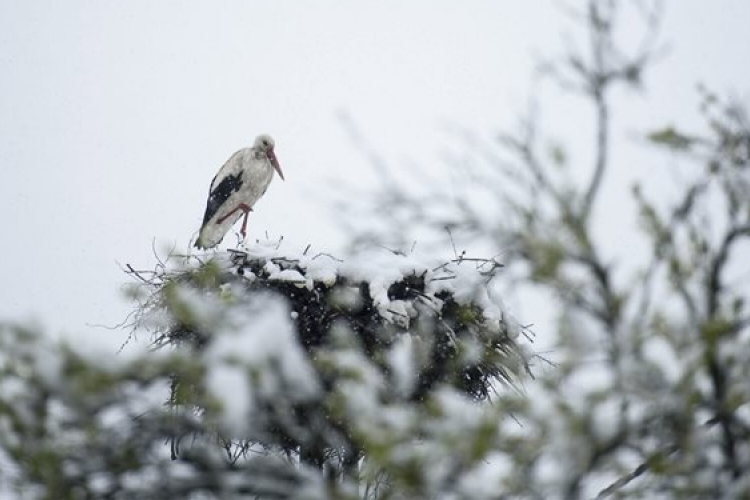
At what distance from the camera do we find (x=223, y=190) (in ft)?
26.7

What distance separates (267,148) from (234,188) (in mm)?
614

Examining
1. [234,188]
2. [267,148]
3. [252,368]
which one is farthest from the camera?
[267,148]

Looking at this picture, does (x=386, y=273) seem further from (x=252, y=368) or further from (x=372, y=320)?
(x=252, y=368)

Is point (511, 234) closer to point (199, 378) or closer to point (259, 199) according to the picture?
point (199, 378)

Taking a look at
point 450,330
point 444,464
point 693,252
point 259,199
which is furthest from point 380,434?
point 259,199

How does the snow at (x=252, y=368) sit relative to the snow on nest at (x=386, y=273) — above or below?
below

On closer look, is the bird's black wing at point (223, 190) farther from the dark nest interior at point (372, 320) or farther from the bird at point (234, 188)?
the dark nest interior at point (372, 320)

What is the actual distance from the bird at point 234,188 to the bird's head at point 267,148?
0.01 metres

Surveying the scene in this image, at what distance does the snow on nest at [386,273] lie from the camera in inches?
178

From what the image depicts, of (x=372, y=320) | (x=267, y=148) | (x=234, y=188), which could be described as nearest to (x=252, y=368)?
(x=372, y=320)

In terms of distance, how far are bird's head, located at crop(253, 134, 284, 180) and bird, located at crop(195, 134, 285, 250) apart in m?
0.01

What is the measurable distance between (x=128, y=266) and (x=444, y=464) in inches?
158

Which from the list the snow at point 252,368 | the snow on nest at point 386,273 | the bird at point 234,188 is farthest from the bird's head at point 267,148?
the snow at point 252,368

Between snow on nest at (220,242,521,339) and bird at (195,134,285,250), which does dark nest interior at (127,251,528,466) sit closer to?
snow on nest at (220,242,521,339)
